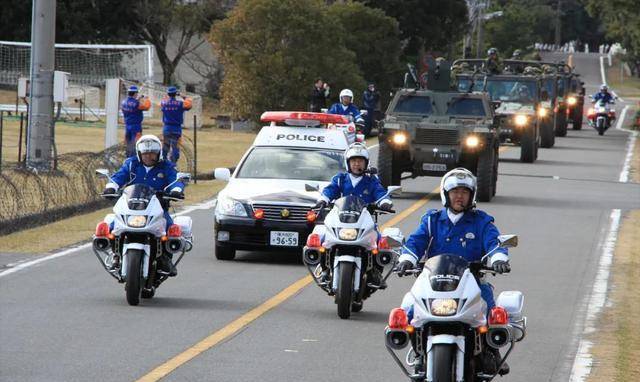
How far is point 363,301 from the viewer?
560 inches

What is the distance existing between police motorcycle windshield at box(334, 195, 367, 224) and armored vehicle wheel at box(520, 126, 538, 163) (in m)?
24.9

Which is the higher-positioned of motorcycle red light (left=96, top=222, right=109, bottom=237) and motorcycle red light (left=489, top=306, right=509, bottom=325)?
motorcycle red light (left=489, top=306, right=509, bottom=325)

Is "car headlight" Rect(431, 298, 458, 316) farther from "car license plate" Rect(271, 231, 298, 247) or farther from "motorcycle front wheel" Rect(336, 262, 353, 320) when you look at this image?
"car license plate" Rect(271, 231, 298, 247)

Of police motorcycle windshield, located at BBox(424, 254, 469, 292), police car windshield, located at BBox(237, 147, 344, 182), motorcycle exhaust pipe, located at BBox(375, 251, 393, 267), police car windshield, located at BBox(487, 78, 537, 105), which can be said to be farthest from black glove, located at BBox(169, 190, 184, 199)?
police car windshield, located at BBox(487, 78, 537, 105)

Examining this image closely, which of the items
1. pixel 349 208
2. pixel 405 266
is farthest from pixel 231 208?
pixel 405 266

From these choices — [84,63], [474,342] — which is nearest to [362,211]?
[474,342]

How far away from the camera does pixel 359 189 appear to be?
47.9 ft

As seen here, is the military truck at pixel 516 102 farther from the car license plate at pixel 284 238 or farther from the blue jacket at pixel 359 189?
the blue jacket at pixel 359 189

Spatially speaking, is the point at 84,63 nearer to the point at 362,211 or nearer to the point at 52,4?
the point at 52,4

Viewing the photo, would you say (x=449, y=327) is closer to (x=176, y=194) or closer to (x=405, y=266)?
(x=405, y=266)

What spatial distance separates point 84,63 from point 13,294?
42.7 m

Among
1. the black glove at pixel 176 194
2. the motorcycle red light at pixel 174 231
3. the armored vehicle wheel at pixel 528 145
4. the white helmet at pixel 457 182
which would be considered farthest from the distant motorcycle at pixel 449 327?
the armored vehicle wheel at pixel 528 145

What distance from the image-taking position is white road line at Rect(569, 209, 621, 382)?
1124cm

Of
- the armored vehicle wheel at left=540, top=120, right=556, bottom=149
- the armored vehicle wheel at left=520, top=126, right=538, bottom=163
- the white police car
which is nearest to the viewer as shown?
the white police car
